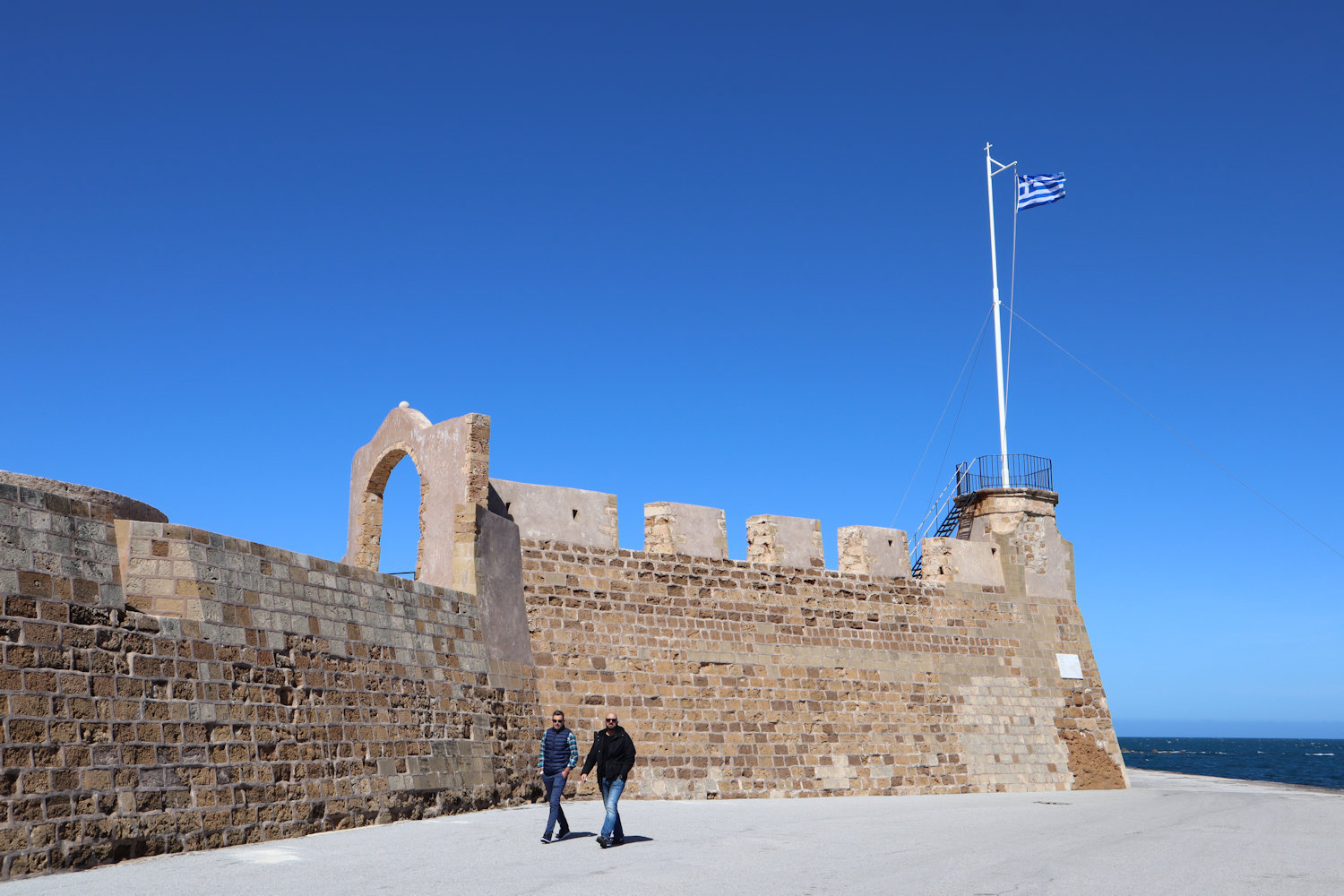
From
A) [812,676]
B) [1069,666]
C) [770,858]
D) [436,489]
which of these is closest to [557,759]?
[770,858]

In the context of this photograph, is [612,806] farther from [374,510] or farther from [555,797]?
[374,510]

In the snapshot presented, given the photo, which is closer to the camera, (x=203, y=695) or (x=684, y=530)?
(x=203, y=695)

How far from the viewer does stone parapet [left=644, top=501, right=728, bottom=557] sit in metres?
15.5

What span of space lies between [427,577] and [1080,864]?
8.08 meters

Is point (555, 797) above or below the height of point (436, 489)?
below

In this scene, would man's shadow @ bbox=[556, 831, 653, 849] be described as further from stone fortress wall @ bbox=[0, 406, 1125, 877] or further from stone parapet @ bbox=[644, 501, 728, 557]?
stone parapet @ bbox=[644, 501, 728, 557]

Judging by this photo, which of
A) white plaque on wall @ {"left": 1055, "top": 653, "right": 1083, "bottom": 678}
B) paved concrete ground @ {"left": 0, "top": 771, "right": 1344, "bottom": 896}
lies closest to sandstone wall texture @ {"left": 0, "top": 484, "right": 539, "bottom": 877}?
paved concrete ground @ {"left": 0, "top": 771, "right": 1344, "bottom": 896}

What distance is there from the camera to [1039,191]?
22.0m

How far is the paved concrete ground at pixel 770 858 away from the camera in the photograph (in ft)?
22.6

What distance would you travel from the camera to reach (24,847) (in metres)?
7.05

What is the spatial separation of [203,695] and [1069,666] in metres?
15.4

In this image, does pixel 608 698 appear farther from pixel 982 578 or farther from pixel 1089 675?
pixel 1089 675

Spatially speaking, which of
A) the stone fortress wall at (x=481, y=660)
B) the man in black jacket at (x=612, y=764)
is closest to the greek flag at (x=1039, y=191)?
the stone fortress wall at (x=481, y=660)

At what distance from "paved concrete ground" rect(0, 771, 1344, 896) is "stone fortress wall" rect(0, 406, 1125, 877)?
1.84ft
